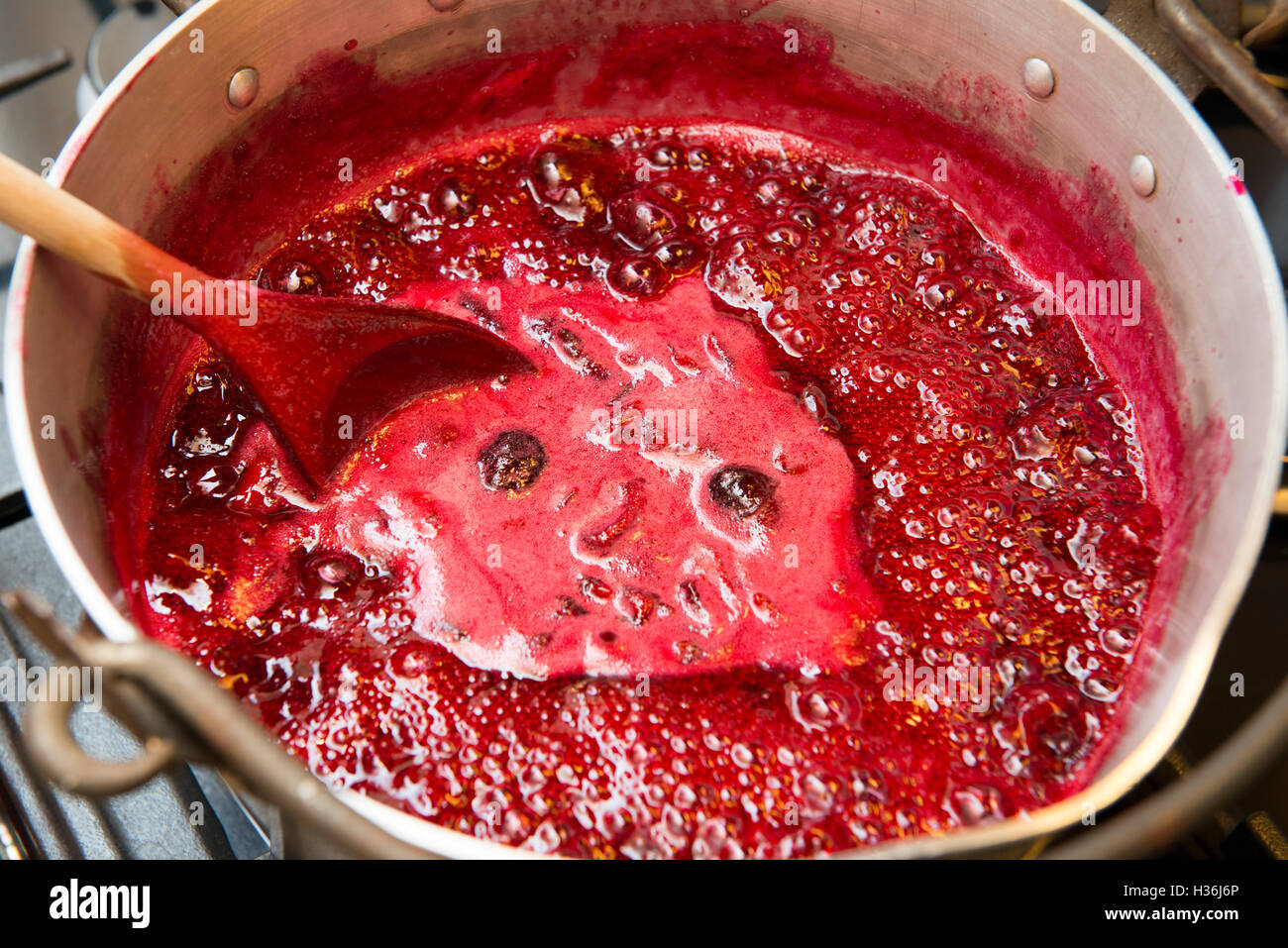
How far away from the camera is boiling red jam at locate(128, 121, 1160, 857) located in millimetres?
806

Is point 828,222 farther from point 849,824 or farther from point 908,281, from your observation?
point 849,824

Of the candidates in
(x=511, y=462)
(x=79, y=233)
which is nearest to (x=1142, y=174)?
(x=511, y=462)

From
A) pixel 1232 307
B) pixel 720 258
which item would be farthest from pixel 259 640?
pixel 1232 307

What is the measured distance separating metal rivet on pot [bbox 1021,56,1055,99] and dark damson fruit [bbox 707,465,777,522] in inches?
19.5

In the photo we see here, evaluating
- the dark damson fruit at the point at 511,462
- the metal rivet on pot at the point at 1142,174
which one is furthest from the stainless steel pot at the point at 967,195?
the dark damson fruit at the point at 511,462

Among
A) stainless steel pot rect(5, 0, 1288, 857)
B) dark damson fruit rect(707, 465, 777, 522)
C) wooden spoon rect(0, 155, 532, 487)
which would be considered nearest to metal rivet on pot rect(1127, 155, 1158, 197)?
stainless steel pot rect(5, 0, 1288, 857)

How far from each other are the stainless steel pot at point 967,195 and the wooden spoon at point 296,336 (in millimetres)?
56

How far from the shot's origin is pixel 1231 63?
893 mm

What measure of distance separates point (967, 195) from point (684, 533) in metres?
0.57

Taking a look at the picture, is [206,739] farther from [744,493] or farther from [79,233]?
[744,493]

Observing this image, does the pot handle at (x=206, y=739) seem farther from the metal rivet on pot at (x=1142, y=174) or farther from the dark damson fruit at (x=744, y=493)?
the metal rivet on pot at (x=1142, y=174)

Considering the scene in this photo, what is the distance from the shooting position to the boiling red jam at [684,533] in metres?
0.81

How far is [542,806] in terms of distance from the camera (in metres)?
0.77

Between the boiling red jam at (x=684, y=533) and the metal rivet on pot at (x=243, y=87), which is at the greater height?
the metal rivet on pot at (x=243, y=87)
